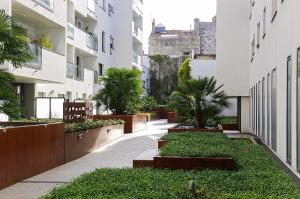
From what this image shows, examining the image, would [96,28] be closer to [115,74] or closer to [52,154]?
[115,74]

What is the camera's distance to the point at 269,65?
19.3 metres

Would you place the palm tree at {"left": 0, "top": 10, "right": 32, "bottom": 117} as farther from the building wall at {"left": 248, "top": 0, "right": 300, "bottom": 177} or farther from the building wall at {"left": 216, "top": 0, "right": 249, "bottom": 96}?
the building wall at {"left": 216, "top": 0, "right": 249, "bottom": 96}

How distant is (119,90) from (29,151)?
1952 centimetres

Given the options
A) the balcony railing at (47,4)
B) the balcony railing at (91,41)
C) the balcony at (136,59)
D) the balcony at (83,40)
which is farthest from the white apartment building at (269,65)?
the balcony at (136,59)

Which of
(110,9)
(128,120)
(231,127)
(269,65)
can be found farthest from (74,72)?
(269,65)

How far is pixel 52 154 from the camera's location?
50.9 feet

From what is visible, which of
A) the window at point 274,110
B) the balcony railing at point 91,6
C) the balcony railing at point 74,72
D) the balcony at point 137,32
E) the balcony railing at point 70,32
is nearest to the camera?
the window at point 274,110

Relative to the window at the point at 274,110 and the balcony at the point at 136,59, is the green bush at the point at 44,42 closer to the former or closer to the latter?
the window at the point at 274,110

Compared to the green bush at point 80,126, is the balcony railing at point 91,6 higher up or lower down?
higher up

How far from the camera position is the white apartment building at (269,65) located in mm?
12756

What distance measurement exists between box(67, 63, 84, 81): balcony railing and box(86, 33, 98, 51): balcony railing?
316 cm

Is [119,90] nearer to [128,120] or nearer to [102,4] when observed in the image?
[128,120]

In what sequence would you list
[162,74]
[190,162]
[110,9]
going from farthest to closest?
[162,74] → [110,9] → [190,162]

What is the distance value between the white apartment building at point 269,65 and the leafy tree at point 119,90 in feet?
17.3
